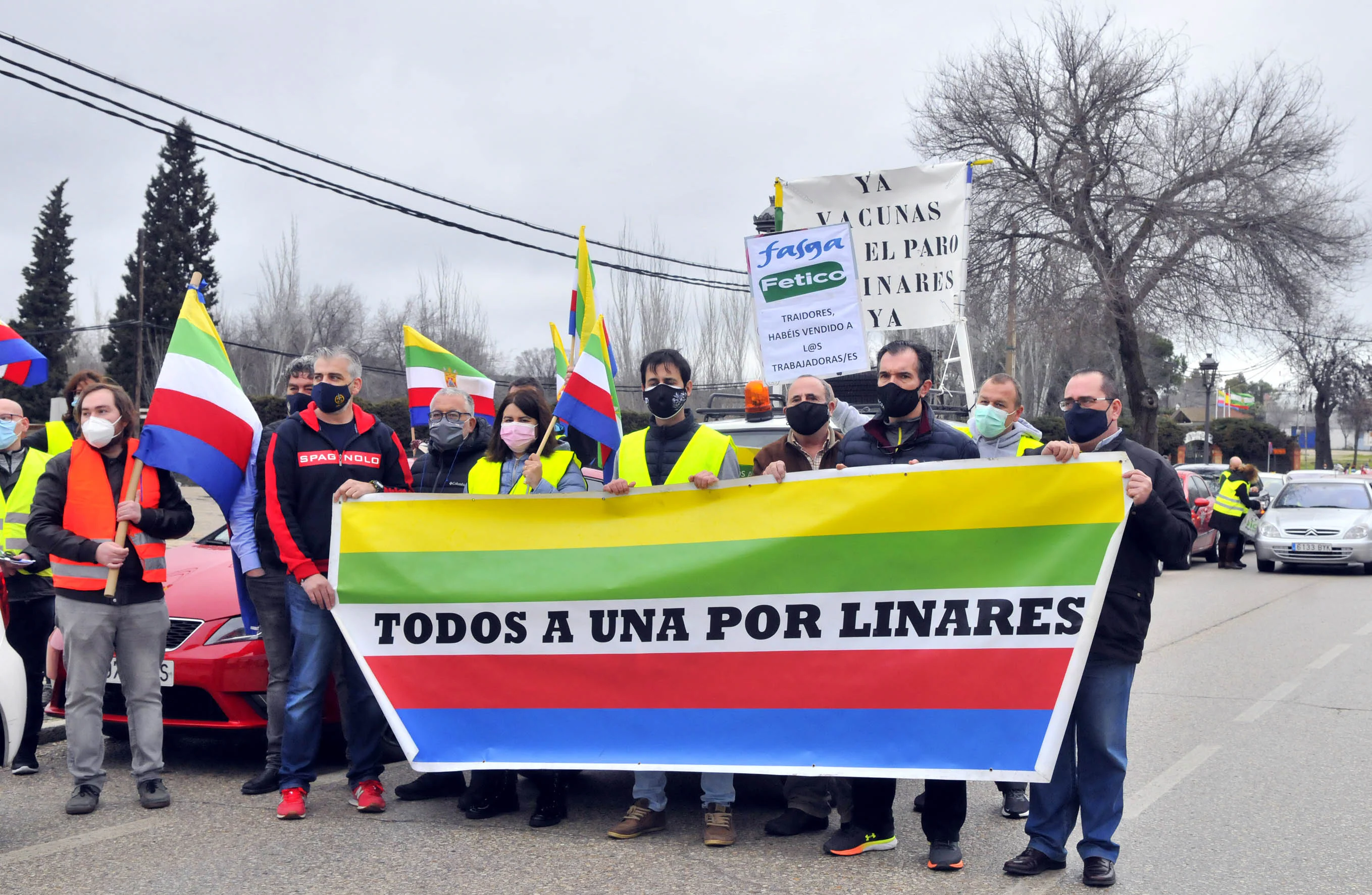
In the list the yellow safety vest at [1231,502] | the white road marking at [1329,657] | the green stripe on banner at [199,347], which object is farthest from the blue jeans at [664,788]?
the yellow safety vest at [1231,502]

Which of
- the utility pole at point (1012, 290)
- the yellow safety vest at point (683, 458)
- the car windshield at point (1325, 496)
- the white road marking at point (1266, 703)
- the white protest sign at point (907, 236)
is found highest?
the utility pole at point (1012, 290)

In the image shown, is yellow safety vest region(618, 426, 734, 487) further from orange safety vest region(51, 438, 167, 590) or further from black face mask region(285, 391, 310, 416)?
orange safety vest region(51, 438, 167, 590)

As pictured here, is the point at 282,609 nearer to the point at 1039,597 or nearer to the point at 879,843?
the point at 879,843

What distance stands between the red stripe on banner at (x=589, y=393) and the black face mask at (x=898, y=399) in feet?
4.60

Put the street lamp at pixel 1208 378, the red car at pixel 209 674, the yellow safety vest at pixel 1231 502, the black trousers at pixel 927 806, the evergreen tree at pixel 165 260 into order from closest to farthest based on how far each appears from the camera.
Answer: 1. the black trousers at pixel 927 806
2. the red car at pixel 209 674
3. the yellow safety vest at pixel 1231 502
4. the street lamp at pixel 1208 378
5. the evergreen tree at pixel 165 260

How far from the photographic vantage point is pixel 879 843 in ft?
15.7

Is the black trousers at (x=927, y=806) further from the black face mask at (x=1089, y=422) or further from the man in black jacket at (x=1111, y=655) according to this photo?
the black face mask at (x=1089, y=422)

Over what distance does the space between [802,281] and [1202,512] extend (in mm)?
14644

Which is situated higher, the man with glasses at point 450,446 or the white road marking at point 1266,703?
the man with glasses at point 450,446

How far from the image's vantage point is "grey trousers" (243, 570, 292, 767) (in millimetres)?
5668

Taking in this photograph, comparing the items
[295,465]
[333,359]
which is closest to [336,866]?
[295,465]

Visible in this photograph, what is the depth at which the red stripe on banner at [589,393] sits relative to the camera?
5520 mm

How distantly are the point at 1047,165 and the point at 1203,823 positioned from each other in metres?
26.7

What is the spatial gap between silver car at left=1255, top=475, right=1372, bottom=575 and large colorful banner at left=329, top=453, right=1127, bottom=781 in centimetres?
1623
